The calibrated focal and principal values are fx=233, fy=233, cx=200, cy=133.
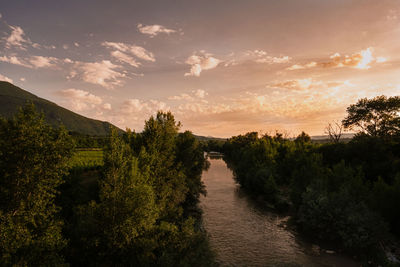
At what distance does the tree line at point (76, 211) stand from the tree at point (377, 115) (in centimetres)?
5570

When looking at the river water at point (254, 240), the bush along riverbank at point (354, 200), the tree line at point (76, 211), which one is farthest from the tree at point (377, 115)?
the tree line at point (76, 211)

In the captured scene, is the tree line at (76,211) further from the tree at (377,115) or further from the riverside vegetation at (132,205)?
the tree at (377,115)

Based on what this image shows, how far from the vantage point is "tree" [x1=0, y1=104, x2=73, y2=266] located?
531 inches

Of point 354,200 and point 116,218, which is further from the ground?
point 116,218

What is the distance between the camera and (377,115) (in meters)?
62.2

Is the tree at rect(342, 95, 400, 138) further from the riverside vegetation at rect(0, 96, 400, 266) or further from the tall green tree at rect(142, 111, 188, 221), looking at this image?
the tall green tree at rect(142, 111, 188, 221)

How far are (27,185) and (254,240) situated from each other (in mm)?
26673

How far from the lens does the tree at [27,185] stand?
1348 cm

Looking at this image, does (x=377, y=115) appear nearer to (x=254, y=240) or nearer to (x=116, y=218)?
(x=254, y=240)

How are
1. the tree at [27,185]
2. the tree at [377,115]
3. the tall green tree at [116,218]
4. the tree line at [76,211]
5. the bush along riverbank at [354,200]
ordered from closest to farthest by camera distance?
the tree at [27,185]
the tree line at [76,211]
the tall green tree at [116,218]
the bush along riverbank at [354,200]
the tree at [377,115]

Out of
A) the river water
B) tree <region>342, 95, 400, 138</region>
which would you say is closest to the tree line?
the river water

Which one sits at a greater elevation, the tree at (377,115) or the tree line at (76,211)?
the tree at (377,115)

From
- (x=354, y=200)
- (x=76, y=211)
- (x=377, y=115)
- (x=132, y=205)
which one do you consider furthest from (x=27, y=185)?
(x=377, y=115)

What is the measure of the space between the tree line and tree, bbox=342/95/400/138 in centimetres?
5570
